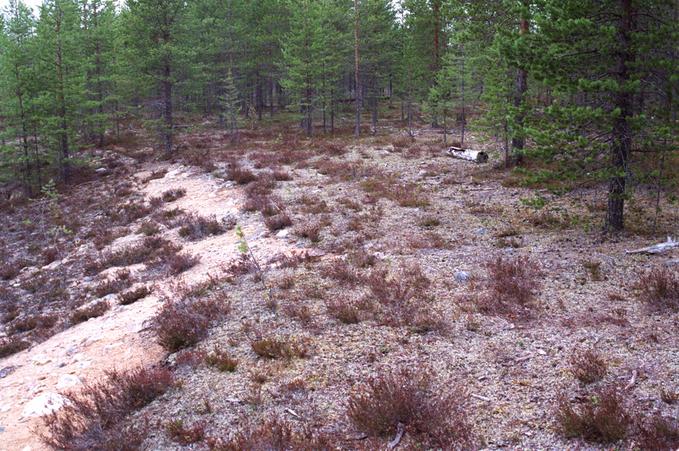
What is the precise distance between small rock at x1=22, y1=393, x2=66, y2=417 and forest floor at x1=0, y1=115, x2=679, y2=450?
0.03 m

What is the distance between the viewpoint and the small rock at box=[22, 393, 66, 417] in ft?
20.0

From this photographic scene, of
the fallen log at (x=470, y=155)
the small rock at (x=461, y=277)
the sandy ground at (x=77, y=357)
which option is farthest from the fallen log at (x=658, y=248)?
the fallen log at (x=470, y=155)

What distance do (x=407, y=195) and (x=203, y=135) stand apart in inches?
1084

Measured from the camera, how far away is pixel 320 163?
22.7m

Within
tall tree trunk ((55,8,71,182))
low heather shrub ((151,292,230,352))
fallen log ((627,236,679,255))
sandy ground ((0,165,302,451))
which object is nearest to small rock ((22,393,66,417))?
sandy ground ((0,165,302,451))

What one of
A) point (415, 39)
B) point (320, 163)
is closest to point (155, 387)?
point (320, 163)

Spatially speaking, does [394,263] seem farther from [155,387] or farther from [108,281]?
[108,281]

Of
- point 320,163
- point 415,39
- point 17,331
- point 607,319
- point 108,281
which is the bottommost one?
point 17,331

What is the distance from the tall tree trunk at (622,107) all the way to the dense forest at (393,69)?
1.3 inches

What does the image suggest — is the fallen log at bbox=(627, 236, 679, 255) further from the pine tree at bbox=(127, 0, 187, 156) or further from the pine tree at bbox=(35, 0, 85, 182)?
the pine tree at bbox=(35, 0, 85, 182)

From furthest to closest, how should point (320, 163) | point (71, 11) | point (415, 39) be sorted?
point (415, 39) < point (71, 11) < point (320, 163)

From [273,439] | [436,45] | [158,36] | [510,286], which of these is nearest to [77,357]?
[273,439]

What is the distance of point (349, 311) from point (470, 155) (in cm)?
1594

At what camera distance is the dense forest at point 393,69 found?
8797 millimetres
